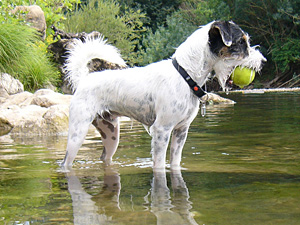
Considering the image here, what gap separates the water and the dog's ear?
138 centimetres

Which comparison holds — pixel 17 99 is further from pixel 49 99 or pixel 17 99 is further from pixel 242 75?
pixel 242 75

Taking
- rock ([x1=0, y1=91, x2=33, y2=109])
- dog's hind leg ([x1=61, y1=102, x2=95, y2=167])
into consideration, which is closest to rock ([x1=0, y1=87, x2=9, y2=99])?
rock ([x1=0, y1=91, x2=33, y2=109])

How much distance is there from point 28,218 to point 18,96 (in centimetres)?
970

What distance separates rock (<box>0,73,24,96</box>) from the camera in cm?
1341

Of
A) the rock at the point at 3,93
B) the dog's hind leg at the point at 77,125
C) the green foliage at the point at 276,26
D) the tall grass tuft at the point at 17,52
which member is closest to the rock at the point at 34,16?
the tall grass tuft at the point at 17,52

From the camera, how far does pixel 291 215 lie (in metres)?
3.46

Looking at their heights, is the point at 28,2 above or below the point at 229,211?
above

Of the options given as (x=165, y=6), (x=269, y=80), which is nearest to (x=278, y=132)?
(x=269, y=80)

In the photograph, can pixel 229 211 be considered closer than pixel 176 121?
Yes

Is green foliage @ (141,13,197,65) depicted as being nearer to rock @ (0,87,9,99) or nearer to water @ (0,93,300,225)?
rock @ (0,87,9,99)

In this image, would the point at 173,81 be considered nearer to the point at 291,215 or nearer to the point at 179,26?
the point at 291,215

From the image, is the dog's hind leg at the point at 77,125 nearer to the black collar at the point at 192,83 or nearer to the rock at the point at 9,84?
the black collar at the point at 192,83

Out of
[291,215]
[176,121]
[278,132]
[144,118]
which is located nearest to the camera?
[291,215]

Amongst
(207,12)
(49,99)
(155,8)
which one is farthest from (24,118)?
(155,8)
